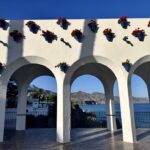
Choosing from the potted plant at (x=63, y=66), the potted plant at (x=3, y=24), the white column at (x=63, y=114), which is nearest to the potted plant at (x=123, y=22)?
the potted plant at (x=63, y=66)

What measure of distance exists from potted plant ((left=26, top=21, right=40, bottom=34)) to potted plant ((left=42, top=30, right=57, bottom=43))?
48 centimetres

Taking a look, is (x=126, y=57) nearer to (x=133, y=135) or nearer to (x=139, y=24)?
(x=139, y=24)

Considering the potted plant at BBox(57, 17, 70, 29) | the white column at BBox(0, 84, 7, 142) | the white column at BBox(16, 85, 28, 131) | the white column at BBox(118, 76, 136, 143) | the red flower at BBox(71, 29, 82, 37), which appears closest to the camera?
the white column at BBox(118, 76, 136, 143)

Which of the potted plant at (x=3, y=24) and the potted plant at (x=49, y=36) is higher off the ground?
the potted plant at (x=3, y=24)

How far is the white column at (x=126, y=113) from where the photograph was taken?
9185mm

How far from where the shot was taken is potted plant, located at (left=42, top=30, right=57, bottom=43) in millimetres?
9859

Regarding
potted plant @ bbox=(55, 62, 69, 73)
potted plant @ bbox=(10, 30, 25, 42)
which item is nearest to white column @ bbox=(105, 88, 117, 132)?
potted plant @ bbox=(55, 62, 69, 73)

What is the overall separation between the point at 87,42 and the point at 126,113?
12.3ft

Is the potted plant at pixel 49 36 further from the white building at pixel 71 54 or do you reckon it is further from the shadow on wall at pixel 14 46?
the shadow on wall at pixel 14 46

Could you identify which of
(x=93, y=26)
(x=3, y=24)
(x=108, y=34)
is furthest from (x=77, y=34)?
(x=3, y=24)

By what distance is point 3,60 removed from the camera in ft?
32.2

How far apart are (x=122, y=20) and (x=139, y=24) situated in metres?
0.89

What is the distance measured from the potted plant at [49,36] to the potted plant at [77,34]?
0.92m

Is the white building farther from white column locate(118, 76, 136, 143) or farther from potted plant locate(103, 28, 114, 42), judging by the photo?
potted plant locate(103, 28, 114, 42)
